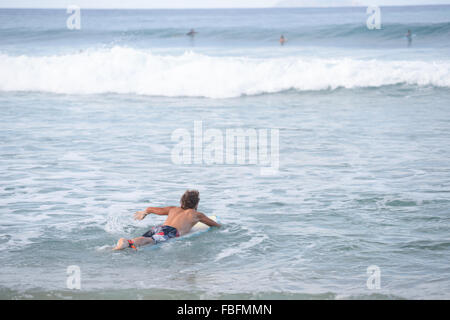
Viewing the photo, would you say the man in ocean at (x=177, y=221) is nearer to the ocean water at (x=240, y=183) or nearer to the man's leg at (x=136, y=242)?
the man's leg at (x=136, y=242)

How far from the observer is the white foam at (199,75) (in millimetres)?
23172

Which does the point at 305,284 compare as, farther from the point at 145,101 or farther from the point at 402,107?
the point at 145,101

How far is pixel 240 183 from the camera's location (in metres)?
10.6

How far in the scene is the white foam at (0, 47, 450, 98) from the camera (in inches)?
912

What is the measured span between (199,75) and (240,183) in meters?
15.1

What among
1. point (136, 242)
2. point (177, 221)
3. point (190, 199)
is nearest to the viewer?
point (136, 242)

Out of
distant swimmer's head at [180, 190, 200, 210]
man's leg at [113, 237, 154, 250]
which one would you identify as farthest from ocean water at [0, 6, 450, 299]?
distant swimmer's head at [180, 190, 200, 210]

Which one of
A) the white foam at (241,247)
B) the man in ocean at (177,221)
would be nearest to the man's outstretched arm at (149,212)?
the man in ocean at (177,221)

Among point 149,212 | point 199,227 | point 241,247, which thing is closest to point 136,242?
point 149,212

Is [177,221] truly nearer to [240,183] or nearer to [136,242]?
Result: [136,242]

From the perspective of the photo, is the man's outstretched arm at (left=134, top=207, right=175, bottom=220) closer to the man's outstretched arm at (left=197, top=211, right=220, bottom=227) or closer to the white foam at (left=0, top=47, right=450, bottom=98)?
the man's outstretched arm at (left=197, top=211, right=220, bottom=227)

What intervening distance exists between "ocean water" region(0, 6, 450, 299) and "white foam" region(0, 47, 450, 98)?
99 millimetres

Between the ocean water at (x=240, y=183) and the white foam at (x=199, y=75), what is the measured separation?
10 centimetres
